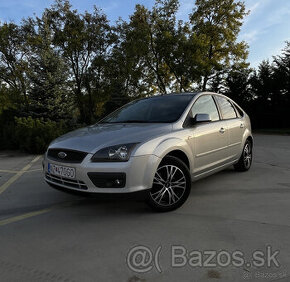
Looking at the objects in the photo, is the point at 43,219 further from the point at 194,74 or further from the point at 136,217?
the point at 194,74

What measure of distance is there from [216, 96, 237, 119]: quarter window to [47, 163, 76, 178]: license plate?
2893 mm

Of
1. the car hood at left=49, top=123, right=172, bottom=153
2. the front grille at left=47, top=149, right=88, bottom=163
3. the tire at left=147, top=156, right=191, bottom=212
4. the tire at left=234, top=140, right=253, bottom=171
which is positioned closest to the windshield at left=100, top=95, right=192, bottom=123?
the car hood at left=49, top=123, right=172, bottom=153

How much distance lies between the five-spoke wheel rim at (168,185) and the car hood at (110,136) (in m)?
0.47

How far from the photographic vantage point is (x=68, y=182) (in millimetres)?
3648

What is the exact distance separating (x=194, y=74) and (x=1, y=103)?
15.0 m

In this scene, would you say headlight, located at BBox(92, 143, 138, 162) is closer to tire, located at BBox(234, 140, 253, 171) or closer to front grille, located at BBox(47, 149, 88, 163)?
front grille, located at BBox(47, 149, 88, 163)

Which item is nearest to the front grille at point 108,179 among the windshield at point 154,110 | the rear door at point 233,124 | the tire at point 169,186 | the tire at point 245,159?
the tire at point 169,186

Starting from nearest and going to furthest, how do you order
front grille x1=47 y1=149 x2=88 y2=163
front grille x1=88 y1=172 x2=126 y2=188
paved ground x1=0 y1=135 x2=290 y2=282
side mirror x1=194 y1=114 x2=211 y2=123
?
paved ground x1=0 y1=135 x2=290 y2=282 < front grille x1=88 y1=172 x2=126 y2=188 < front grille x1=47 y1=149 x2=88 y2=163 < side mirror x1=194 y1=114 x2=211 y2=123

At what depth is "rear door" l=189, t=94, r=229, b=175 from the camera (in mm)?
4329

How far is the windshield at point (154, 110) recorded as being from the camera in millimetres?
4363

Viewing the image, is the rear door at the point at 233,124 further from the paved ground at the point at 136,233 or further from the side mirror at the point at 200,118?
the side mirror at the point at 200,118

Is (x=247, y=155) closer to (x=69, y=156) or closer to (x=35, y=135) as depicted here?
(x=69, y=156)

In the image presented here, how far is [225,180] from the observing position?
18.0 feet

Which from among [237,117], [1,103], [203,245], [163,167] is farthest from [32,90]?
[203,245]
